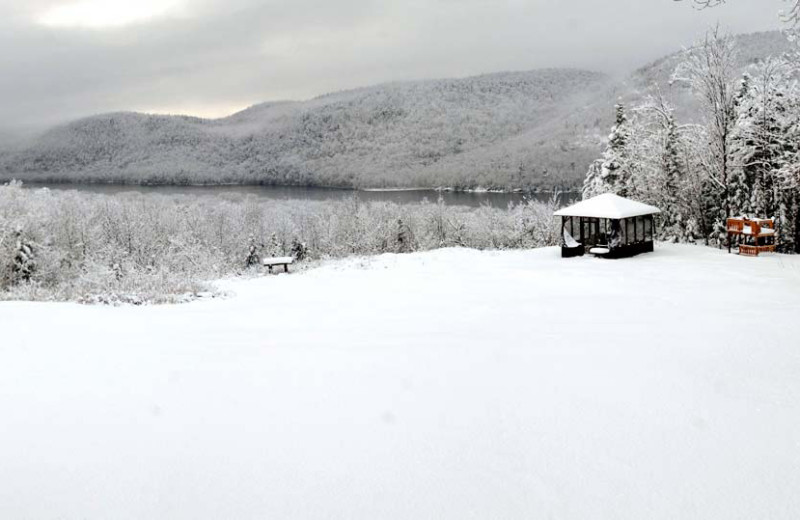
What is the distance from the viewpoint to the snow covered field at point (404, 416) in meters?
3.78

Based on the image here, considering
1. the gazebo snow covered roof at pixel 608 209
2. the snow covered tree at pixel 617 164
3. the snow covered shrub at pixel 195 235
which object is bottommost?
the snow covered shrub at pixel 195 235

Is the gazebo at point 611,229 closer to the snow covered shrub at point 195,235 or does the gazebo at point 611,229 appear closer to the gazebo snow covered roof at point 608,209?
the gazebo snow covered roof at point 608,209

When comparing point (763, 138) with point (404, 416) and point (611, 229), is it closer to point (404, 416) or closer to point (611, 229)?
point (611, 229)

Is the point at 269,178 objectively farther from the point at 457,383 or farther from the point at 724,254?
the point at 457,383

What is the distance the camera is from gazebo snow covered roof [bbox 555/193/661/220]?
23.7m

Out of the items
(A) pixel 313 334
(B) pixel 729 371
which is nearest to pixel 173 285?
(A) pixel 313 334

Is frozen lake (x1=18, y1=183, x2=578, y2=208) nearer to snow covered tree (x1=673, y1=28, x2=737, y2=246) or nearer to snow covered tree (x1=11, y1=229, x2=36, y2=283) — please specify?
snow covered tree (x1=673, y1=28, x2=737, y2=246)

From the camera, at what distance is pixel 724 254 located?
22094mm

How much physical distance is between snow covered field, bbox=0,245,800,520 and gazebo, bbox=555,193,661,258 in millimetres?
14650

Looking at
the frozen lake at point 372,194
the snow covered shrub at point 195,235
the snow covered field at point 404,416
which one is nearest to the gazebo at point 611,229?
the snow covered field at point 404,416

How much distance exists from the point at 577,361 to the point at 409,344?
2200 millimetres

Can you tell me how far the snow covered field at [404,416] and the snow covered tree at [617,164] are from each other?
2844 cm

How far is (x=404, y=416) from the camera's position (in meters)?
5.01

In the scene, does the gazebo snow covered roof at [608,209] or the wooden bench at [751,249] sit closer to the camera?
the wooden bench at [751,249]
